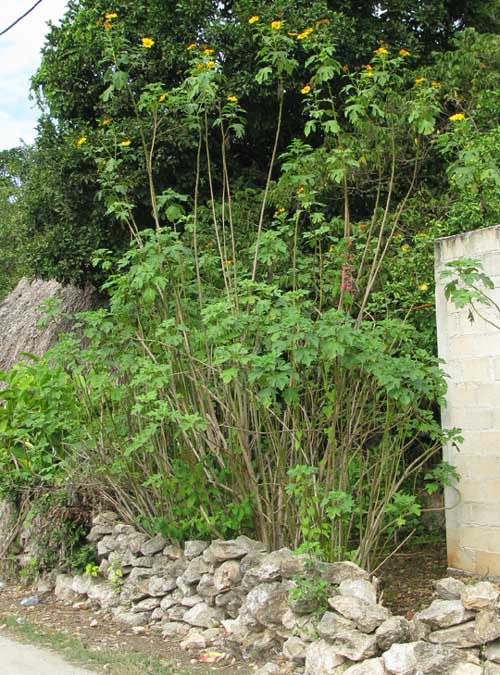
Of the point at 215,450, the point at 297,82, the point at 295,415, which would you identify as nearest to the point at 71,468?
the point at 215,450

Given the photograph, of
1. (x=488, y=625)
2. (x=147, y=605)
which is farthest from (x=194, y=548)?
(x=488, y=625)

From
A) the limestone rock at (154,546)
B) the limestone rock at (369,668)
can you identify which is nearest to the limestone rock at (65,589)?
the limestone rock at (154,546)

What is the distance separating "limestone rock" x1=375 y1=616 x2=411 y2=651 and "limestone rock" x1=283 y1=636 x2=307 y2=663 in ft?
1.86

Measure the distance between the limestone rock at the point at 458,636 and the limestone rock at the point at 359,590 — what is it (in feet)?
1.49

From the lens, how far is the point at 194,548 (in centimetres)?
579

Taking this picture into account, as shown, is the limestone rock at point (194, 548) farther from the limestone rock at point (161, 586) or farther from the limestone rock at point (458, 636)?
the limestone rock at point (458, 636)

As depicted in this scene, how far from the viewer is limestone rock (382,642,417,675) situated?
3.98m

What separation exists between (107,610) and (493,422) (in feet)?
10.6

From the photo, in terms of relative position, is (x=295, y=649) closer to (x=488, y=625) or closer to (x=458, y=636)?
(x=458, y=636)

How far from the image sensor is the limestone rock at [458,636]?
4.01 m

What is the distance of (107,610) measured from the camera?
6258 millimetres

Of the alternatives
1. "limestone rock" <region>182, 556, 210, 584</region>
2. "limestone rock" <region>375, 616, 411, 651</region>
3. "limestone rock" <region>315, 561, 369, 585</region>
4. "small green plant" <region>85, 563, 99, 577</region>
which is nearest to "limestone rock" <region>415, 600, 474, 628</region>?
"limestone rock" <region>375, 616, 411, 651</region>

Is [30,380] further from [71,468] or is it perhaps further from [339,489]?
[339,489]

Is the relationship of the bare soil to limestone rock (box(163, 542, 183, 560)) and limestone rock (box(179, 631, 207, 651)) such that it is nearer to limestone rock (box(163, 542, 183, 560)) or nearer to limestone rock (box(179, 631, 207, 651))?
limestone rock (box(179, 631, 207, 651))
